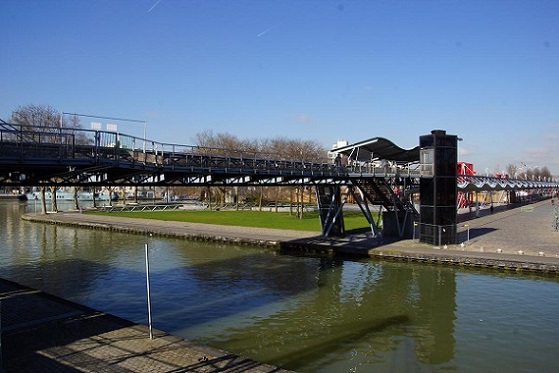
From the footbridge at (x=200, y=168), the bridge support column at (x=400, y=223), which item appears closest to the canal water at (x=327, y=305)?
the footbridge at (x=200, y=168)

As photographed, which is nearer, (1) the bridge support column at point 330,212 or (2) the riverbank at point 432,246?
(2) the riverbank at point 432,246

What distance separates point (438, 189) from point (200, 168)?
65.9 feet

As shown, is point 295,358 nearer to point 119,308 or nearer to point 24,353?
point 24,353

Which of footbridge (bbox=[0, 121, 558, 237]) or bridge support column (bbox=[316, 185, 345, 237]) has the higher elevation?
footbridge (bbox=[0, 121, 558, 237])

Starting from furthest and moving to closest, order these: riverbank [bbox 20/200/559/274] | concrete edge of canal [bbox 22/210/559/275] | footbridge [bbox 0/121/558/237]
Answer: riverbank [bbox 20/200/559/274], concrete edge of canal [bbox 22/210/559/275], footbridge [bbox 0/121/558/237]

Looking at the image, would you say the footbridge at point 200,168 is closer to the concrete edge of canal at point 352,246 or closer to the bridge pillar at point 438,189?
the bridge pillar at point 438,189

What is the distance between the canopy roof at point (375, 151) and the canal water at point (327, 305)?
10.7 meters

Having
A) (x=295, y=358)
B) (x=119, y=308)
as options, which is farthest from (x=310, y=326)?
(x=119, y=308)

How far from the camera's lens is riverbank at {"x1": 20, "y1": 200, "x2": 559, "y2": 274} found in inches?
1126

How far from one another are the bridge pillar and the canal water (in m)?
6.07

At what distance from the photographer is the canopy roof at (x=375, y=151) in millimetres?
38344

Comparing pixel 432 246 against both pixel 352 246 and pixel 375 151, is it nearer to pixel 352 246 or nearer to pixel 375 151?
pixel 352 246

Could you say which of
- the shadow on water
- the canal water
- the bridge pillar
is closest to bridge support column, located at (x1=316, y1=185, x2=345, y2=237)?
the canal water

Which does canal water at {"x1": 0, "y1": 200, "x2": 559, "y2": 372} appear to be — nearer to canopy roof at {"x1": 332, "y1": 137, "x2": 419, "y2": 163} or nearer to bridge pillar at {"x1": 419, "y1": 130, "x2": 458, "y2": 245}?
bridge pillar at {"x1": 419, "y1": 130, "x2": 458, "y2": 245}
